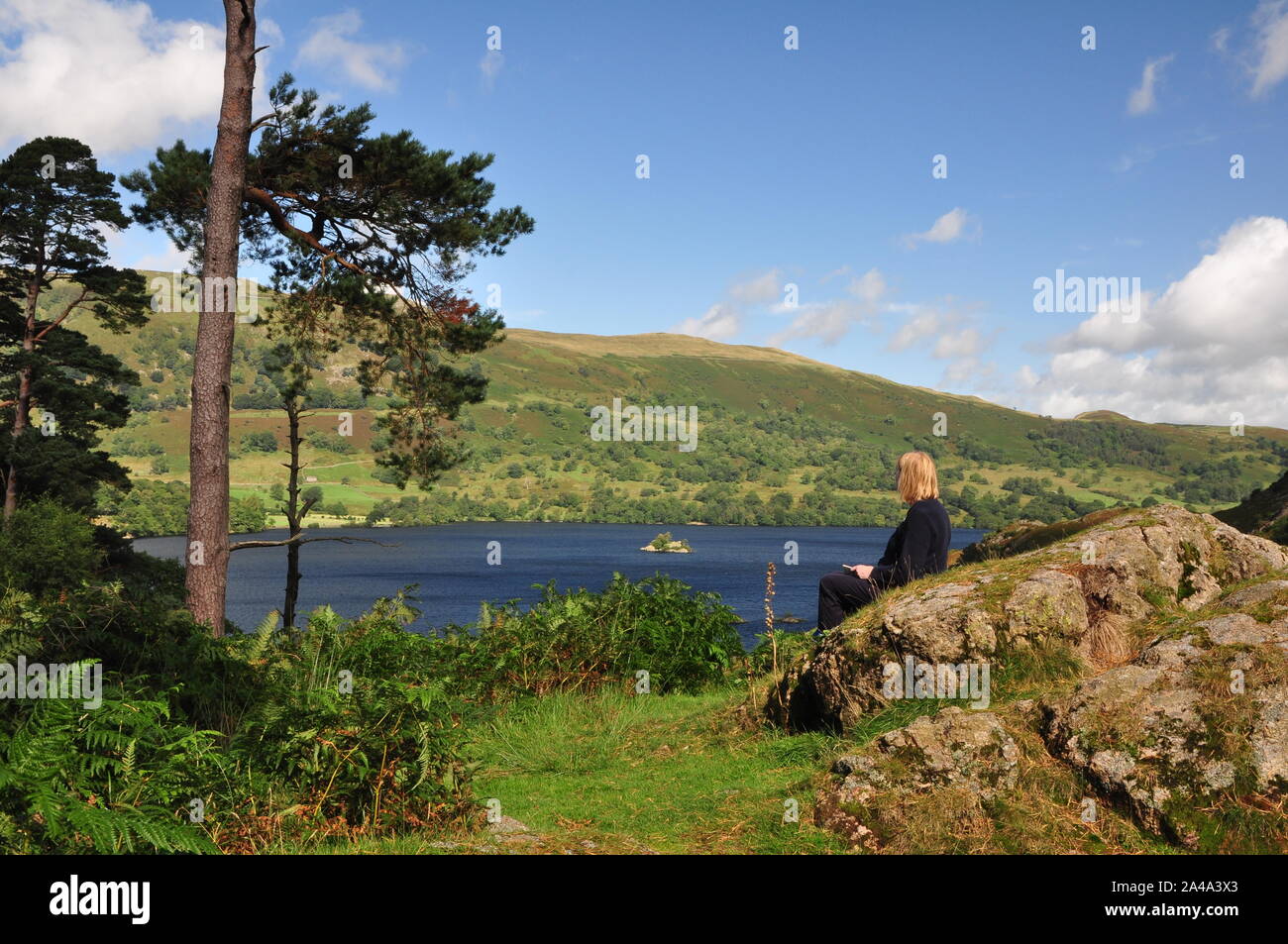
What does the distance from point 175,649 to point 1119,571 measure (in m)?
7.85

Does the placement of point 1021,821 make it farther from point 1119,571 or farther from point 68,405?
point 68,405

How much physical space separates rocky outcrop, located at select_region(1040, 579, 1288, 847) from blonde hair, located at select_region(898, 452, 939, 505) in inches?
99.3

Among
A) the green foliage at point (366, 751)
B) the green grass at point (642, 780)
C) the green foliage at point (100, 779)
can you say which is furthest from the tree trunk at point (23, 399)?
the green foliage at point (100, 779)

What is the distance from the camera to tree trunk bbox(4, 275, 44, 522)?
33906mm

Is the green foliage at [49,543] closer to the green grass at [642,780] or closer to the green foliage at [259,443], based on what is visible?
the green grass at [642,780]

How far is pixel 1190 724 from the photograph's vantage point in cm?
Result: 551

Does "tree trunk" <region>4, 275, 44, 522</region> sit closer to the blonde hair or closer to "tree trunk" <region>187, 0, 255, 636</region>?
"tree trunk" <region>187, 0, 255, 636</region>

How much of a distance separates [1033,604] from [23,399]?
38.9m

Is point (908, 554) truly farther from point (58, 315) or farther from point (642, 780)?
point (58, 315)

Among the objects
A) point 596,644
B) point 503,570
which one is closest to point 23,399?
point 596,644

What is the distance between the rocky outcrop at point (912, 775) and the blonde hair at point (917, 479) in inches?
110

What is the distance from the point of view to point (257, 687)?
742 cm

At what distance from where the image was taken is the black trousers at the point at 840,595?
28.8 feet

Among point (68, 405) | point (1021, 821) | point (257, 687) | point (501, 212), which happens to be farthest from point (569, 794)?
point (68, 405)
